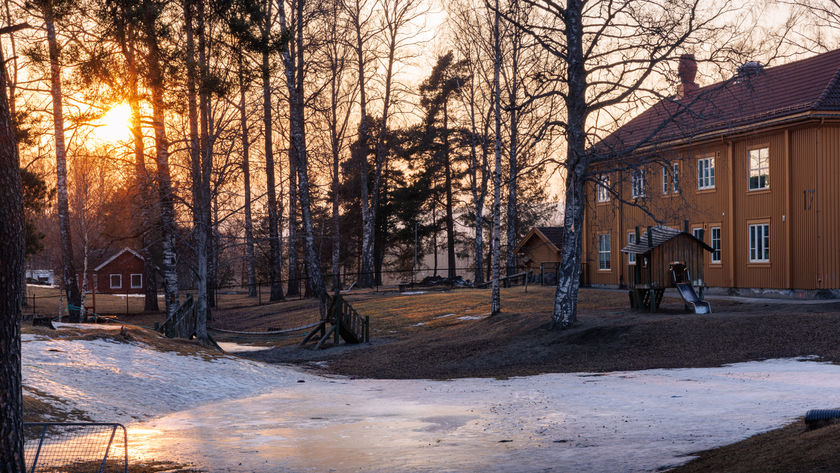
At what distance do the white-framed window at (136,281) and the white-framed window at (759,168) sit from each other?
2334 inches

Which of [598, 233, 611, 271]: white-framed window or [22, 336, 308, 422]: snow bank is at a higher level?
[598, 233, 611, 271]: white-framed window

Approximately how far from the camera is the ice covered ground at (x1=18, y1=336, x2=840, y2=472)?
8.78 metres

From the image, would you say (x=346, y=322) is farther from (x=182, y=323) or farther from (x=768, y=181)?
(x=768, y=181)

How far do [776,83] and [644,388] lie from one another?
23.1 metres

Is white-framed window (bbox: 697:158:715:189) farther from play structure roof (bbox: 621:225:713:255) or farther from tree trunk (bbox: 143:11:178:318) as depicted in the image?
tree trunk (bbox: 143:11:178:318)

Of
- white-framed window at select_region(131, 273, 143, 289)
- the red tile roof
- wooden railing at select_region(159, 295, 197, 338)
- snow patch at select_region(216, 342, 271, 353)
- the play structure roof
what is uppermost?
the red tile roof

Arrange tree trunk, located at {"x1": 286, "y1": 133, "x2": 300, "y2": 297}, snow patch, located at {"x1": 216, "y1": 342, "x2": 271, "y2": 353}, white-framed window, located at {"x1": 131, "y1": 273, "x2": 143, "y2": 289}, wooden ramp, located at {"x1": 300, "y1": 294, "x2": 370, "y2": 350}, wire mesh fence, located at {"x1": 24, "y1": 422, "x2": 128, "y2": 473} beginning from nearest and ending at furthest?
wire mesh fence, located at {"x1": 24, "y1": 422, "x2": 128, "y2": 473}, wooden ramp, located at {"x1": 300, "y1": 294, "x2": 370, "y2": 350}, snow patch, located at {"x1": 216, "y1": 342, "x2": 271, "y2": 353}, tree trunk, located at {"x1": 286, "y1": 133, "x2": 300, "y2": 297}, white-framed window, located at {"x1": 131, "y1": 273, "x2": 143, "y2": 289}

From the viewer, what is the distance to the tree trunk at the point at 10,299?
6.74m

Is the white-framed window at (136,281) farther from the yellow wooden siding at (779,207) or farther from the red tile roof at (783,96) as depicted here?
the yellow wooden siding at (779,207)

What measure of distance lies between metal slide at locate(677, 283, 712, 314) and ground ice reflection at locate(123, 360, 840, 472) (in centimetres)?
855

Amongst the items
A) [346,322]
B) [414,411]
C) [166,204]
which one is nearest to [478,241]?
[346,322]

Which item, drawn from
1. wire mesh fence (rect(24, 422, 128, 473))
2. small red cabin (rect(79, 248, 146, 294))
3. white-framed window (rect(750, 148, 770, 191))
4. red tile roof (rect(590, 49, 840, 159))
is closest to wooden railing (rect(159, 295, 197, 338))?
wire mesh fence (rect(24, 422, 128, 473))

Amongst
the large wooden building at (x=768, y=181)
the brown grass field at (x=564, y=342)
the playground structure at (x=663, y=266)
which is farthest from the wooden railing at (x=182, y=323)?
the playground structure at (x=663, y=266)

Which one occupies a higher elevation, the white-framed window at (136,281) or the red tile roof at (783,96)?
the red tile roof at (783,96)
